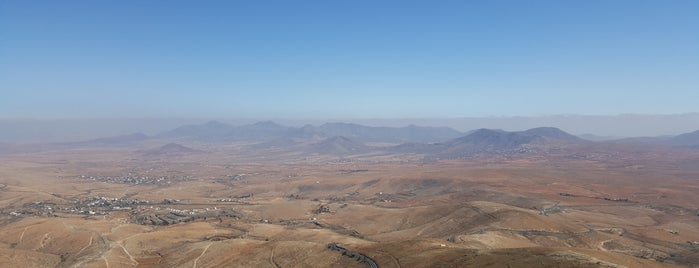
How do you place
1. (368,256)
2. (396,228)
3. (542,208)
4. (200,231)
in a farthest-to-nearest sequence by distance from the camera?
(542,208)
(396,228)
(200,231)
(368,256)

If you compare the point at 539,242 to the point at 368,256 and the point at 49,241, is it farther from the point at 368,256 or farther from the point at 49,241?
the point at 49,241

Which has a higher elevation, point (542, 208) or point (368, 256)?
point (368, 256)

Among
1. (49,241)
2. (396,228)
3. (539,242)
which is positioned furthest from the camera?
(396,228)

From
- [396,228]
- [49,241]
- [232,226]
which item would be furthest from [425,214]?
[49,241]

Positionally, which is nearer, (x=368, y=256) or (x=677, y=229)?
(x=368, y=256)

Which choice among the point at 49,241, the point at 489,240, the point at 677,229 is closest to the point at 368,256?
the point at 489,240

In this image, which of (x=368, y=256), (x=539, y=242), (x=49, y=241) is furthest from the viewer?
(x=49, y=241)

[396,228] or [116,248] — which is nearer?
[116,248]

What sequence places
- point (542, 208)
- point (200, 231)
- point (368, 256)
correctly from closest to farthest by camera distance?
1. point (368, 256)
2. point (200, 231)
3. point (542, 208)

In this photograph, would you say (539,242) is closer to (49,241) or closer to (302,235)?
(302,235)
